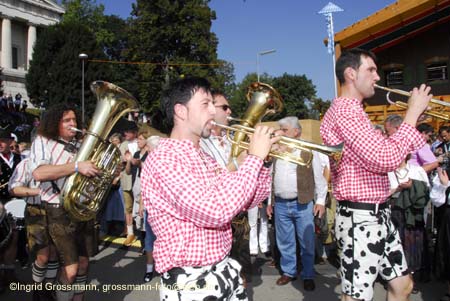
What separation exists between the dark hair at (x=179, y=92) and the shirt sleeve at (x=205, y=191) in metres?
0.36

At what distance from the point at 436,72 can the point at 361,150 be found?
16205mm

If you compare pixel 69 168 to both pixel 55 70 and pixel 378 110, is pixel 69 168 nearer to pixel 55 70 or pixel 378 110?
pixel 378 110

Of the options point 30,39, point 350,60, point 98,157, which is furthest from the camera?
point 30,39

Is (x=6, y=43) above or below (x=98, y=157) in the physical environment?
above

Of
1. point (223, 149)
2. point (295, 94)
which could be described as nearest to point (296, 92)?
point (295, 94)

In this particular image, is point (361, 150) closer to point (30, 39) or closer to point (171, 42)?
point (171, 42)

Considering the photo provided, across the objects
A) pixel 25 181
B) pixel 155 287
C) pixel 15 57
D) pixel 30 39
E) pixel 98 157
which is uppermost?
pixel 30 39

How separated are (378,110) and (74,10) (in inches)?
1871

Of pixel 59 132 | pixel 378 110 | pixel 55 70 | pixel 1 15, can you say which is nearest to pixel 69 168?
pixel 59 132

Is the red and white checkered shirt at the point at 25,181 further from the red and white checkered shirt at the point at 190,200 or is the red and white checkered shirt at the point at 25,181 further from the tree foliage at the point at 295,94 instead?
the tree foliage at the point at 295,94

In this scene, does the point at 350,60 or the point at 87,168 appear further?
the point at 87,168

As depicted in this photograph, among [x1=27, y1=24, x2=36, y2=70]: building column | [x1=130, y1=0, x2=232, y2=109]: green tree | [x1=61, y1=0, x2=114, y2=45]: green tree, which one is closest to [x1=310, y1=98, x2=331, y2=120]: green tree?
[x1=130, y1=0, x2=232, y2=109]: green tree

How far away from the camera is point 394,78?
17609 mm

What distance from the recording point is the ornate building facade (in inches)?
1877
